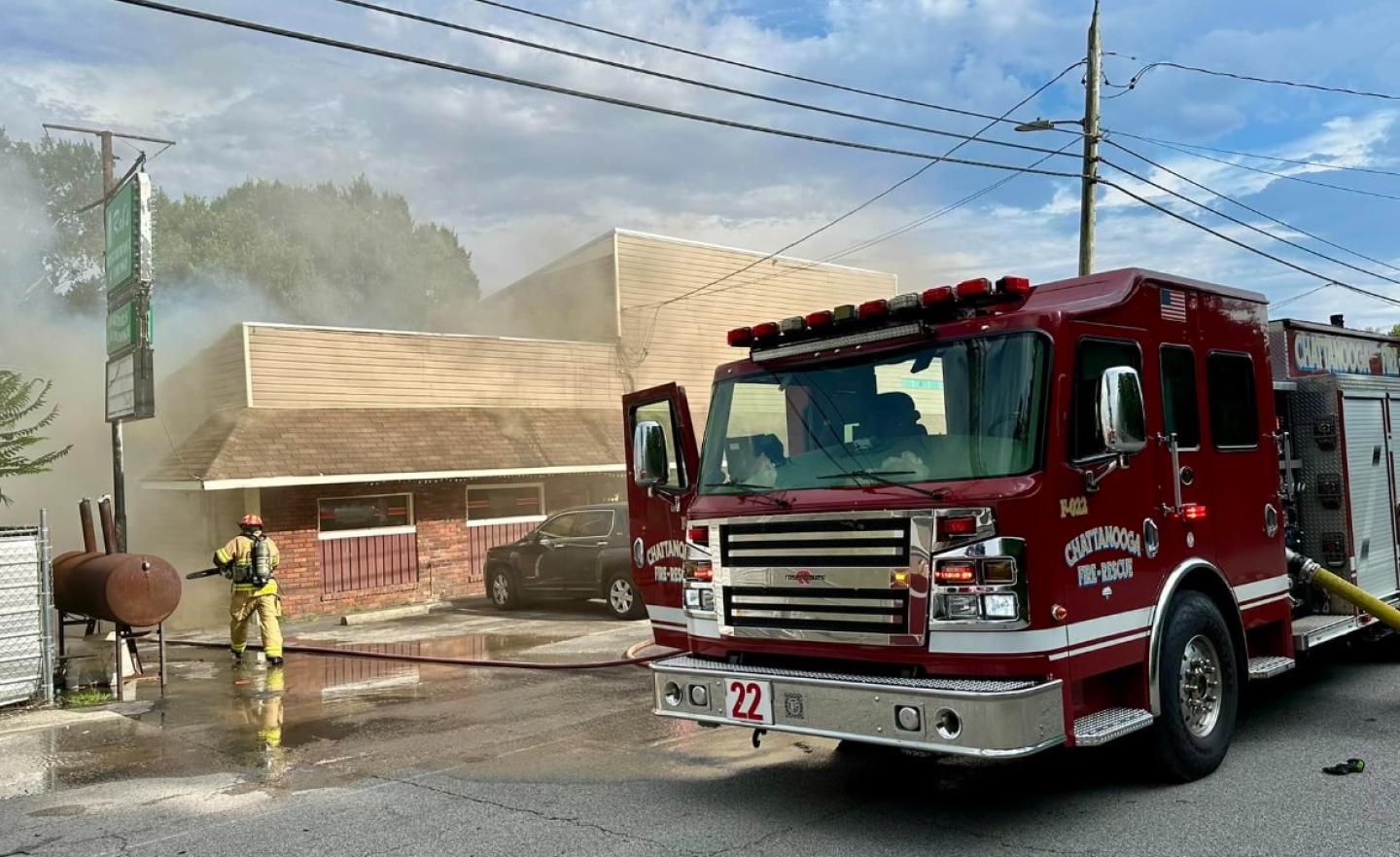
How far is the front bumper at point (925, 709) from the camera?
4.27m

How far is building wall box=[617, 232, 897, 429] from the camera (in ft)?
70.6

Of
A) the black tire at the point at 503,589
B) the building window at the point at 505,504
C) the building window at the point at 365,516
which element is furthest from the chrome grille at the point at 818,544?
the building window at the point at 505,504

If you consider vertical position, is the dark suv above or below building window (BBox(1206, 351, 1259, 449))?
below

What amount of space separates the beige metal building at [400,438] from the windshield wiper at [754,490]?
11.0 m

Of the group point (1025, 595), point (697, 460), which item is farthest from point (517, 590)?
point (1025, 595)

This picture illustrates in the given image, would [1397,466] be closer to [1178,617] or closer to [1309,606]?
[1309,606]

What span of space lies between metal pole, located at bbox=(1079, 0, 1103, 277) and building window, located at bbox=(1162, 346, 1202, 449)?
31.4ft

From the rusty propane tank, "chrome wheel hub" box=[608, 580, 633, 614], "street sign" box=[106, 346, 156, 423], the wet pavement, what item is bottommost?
the wet pavement

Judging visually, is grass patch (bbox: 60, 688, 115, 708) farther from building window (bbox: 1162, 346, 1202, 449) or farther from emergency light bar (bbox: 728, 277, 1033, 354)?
building window (bbox: 1162, 346, 1202, 449)

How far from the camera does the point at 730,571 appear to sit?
534 centimetres

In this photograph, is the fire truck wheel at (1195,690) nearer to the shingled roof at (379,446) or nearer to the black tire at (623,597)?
the black tire at (623,597)

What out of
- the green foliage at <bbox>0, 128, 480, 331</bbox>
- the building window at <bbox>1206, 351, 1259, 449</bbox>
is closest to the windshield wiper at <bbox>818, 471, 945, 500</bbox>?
the building window at <bbox>1206, 351, 1259, 449</bbox>

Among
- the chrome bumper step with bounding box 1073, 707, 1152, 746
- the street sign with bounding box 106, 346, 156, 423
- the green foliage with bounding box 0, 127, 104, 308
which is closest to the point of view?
the chrome bumper step with bounding box 1073, 707, 1152, 746

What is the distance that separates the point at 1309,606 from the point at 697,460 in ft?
13.3
